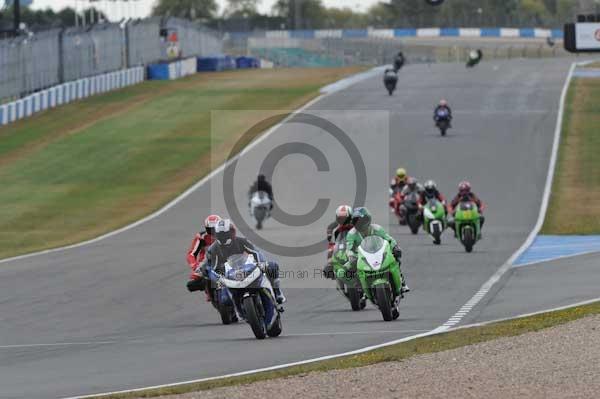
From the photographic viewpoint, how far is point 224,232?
16.8m

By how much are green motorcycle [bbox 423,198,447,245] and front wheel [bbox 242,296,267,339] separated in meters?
13.8

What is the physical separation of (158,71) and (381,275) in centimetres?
6831

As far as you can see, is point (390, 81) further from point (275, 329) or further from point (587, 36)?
point (275, 329)

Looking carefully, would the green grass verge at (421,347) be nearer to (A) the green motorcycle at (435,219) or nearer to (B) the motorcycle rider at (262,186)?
(A) the green motorcycle at (435,219)

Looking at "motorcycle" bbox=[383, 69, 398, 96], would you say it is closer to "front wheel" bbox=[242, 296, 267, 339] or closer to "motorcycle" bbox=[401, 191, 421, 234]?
"motorcycle" bbox=[401, 191, 421, 234]

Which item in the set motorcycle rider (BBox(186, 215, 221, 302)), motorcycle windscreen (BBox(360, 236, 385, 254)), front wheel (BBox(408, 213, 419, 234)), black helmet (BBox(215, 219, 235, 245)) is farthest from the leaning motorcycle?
front wheel (BBox(408, 213, 419, 234))

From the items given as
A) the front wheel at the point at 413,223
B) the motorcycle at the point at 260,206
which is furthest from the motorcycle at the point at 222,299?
the motorcycle at the point at 260,206

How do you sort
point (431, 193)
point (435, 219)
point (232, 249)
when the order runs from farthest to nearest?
point (431, 193), point (435, 219), point (232, 249)

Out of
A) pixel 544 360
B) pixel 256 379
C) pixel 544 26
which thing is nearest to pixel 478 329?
pixel 544 360

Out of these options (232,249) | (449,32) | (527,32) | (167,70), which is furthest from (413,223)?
(449,32)

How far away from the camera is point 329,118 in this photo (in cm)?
5928

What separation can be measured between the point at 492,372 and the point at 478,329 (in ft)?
12.2

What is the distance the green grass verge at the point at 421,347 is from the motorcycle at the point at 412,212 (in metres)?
13.8

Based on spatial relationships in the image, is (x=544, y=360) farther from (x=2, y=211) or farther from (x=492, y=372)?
(x=2, y=211)
